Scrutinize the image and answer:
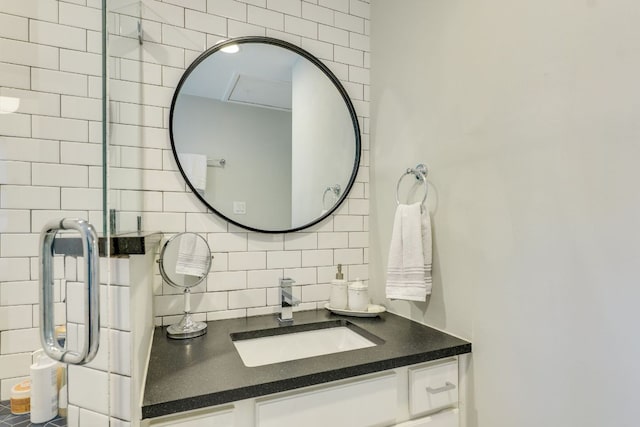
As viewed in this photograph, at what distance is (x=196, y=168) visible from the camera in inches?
53.9

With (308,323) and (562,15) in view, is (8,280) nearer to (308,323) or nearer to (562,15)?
(308,323)

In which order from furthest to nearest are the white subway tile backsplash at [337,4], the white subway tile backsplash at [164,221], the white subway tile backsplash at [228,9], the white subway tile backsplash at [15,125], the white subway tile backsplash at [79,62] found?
the white subway tile backsplash at [337,4]
the white subway tile backsplash at [228,9]
the white subway tile backsplash at [164,221]
the white subway tile backsplash at [79,62]
the white subway tile backsplash at [15,125]

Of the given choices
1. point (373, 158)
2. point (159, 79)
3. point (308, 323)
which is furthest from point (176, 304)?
point (373, 158)

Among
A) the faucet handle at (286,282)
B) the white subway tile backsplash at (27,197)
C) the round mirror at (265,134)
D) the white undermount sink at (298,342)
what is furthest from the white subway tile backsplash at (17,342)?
the faucet handle at (286,282)

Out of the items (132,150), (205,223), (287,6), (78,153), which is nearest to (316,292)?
(205,223)

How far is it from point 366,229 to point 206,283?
0.77 metres

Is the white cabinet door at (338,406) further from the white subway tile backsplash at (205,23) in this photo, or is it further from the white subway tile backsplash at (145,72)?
the white subway tile backsplash at (205,23)

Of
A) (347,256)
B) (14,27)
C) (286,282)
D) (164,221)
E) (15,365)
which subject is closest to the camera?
(15,365)

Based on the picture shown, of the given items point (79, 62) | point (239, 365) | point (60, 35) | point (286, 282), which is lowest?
point (239, 365)

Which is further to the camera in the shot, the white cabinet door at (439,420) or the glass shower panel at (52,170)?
the white cabinet door at (439,420)

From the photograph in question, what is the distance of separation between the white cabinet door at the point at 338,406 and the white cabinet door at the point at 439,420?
0.09 m

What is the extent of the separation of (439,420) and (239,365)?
0.67 m

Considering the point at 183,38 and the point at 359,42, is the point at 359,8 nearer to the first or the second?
the point at 359,42

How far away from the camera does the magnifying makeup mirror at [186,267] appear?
1.21m
